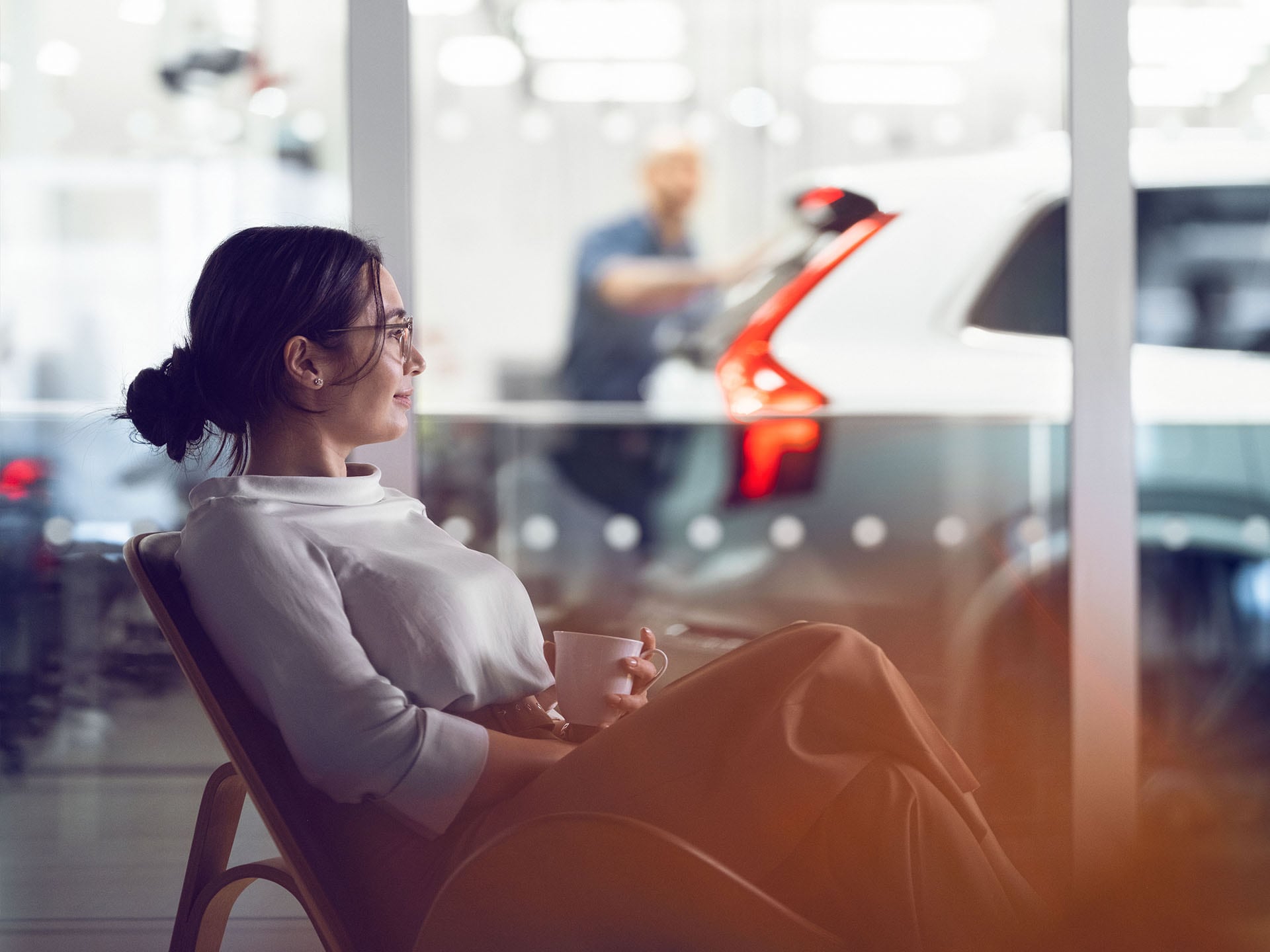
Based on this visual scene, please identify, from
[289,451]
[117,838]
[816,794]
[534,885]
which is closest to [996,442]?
[816,794]

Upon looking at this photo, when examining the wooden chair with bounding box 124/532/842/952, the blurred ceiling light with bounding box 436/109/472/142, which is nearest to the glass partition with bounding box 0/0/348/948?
the blurred ceiling light with bounding box 436/109/472/142

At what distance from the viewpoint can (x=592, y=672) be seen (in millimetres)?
1250

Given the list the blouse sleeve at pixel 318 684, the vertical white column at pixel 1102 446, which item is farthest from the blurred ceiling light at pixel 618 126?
the blouse sleeve at pixel 318 684

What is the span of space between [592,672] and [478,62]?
1.92 m

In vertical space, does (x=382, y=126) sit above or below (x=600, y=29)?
below

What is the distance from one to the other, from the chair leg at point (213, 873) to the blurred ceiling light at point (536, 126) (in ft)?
5.86

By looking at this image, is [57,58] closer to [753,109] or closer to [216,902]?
[753,109]

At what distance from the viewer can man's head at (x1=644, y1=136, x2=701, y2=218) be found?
278cm

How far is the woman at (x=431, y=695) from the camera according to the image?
3.62ft

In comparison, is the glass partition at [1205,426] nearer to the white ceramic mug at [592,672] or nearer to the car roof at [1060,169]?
the car roof at [1060,169]

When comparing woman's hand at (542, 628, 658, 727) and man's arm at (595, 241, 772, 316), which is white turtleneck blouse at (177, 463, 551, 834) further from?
man's arm at (595, 241, 772, 316)

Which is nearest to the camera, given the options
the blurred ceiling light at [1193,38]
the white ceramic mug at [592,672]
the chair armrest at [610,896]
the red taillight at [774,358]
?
the chair armrest at [610,896]

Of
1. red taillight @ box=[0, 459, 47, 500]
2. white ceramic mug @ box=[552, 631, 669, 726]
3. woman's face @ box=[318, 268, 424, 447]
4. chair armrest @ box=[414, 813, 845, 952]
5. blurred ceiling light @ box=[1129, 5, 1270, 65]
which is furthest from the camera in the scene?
blurred ceiling light @ box=[1129, 5, 1270, 65]

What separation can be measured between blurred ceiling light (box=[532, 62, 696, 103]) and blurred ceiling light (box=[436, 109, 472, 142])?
19cm
